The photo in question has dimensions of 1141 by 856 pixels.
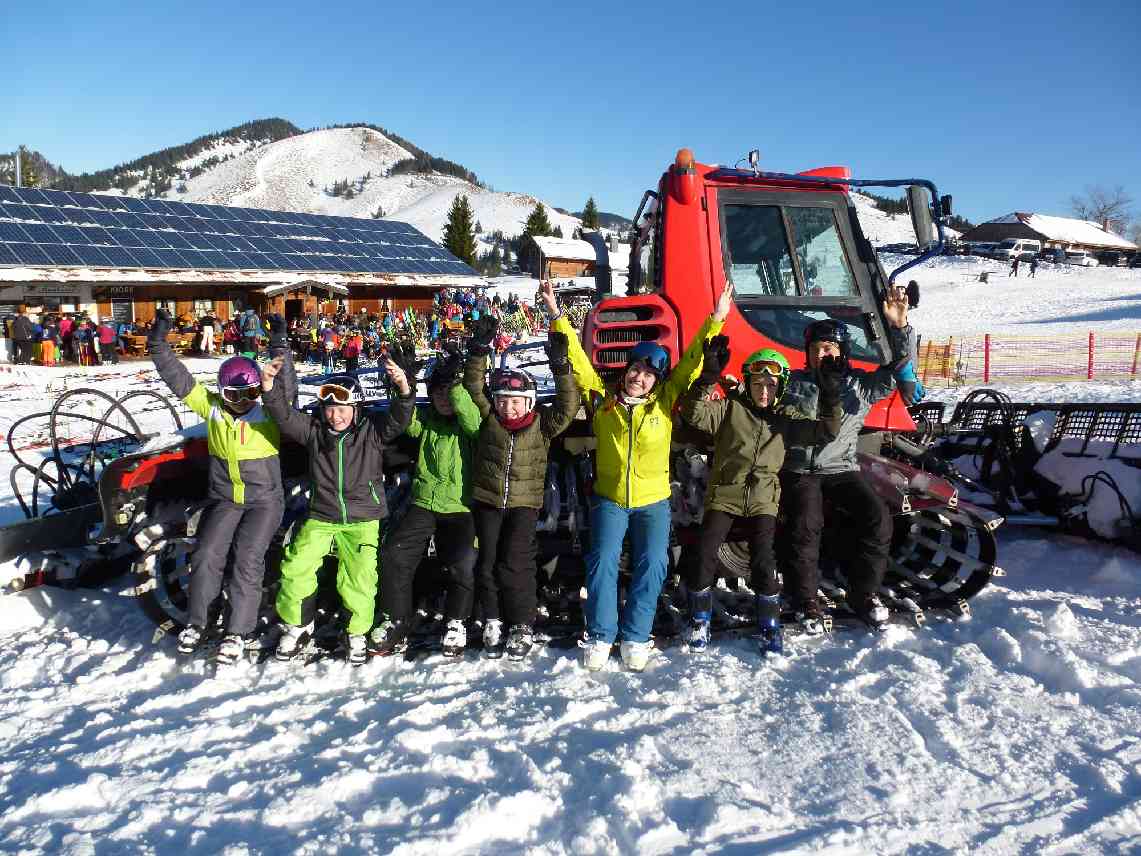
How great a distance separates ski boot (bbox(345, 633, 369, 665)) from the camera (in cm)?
429

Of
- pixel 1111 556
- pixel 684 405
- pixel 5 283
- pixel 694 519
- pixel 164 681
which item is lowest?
pixel 164 681

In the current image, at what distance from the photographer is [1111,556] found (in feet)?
17.7

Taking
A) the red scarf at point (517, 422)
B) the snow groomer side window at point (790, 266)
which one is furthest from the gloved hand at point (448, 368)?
the snow groomer side window at point (790, 266)

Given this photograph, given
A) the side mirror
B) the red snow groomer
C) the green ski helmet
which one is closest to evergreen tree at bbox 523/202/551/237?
the red snow groomer

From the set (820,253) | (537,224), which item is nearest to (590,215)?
(537,224)

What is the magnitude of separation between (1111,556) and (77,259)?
2498 cm

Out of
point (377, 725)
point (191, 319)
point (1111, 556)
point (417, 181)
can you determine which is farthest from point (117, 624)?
point (417, 181)

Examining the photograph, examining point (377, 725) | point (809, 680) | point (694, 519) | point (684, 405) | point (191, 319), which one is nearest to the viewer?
point (377, 725)

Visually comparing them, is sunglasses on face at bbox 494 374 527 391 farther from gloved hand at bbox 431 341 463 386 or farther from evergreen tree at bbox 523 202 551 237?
evergreen tree at bbox 523 202 551 237

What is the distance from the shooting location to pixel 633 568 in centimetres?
440

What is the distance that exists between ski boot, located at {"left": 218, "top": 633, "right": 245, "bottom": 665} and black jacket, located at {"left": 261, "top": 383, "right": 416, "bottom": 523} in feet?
2.63

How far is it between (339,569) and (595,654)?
1.56m

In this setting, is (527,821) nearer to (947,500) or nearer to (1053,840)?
(1053,840)

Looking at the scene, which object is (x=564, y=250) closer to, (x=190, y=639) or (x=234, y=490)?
(x=234, y=490)
